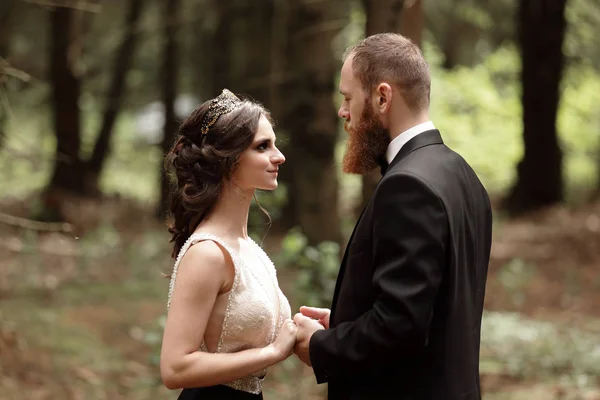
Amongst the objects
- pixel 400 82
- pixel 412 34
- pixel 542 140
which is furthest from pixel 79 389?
pixel 542 140

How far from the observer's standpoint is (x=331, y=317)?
3.44 metres

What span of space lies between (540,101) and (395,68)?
1393cm

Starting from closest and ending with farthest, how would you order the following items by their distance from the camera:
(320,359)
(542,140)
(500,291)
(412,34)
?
1. (320,359)
2. (412,34)
3. (500,291)
4. (542,140)

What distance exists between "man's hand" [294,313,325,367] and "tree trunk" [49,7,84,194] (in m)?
13.4

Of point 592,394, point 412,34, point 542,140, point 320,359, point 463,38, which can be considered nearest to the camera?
point 320,359

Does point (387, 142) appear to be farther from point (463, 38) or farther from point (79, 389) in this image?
point (463, 38)

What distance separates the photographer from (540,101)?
16.5m

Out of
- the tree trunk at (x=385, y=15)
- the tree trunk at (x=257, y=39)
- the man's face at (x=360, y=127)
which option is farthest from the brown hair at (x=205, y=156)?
the tree trunk at (x=257, y=39)

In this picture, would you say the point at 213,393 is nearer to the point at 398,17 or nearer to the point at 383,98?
the point at 383,98

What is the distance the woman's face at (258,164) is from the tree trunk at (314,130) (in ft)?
16.2

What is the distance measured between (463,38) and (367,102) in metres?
18.6

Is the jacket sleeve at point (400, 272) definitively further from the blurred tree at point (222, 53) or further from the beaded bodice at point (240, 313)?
the blurred tree at point (222, 53)

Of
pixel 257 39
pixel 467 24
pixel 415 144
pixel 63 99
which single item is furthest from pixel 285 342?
pixel 467 24

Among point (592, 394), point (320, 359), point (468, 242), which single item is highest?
point (468, 242)
